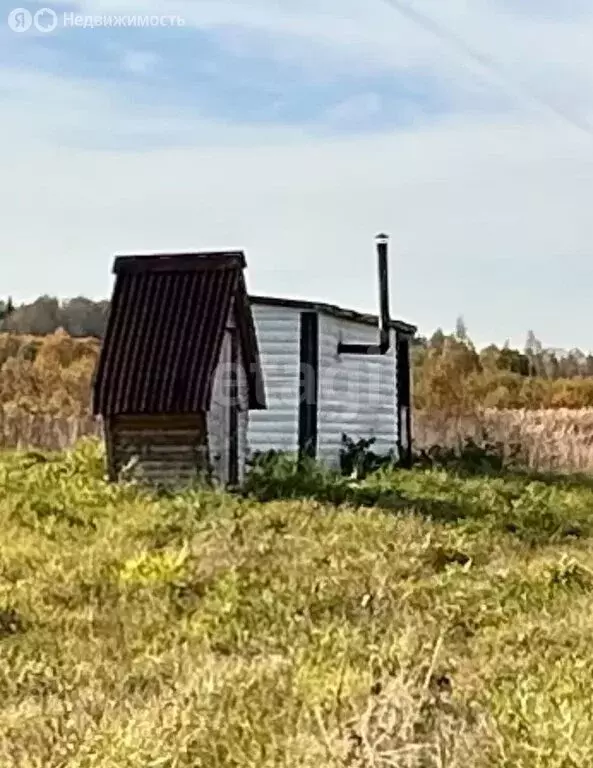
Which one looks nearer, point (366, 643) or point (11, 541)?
point (366, 643)

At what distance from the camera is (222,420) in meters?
18.6

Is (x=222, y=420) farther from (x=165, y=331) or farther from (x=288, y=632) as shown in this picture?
(x=288, y=632)

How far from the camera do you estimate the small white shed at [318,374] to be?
894 inches

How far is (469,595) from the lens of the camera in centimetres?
996

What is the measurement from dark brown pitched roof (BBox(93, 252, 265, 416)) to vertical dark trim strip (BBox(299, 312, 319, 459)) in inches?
156

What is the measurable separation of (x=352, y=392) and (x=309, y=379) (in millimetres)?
1727

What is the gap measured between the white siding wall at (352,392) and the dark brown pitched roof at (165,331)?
456 centimetres

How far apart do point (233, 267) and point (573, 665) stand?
38.2 feet

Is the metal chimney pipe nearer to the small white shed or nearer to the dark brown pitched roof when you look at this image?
the small white shed

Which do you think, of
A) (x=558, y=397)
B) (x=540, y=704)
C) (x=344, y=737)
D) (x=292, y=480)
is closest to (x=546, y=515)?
(x=292, y=480)

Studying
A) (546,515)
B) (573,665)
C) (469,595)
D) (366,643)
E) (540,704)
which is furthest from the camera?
(546,515)

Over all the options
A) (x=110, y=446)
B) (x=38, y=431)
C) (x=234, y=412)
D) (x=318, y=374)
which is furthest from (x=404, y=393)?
(x=110, y=446)

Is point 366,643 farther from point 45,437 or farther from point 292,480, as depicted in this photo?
point 45,437

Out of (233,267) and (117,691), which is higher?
(233,267)
